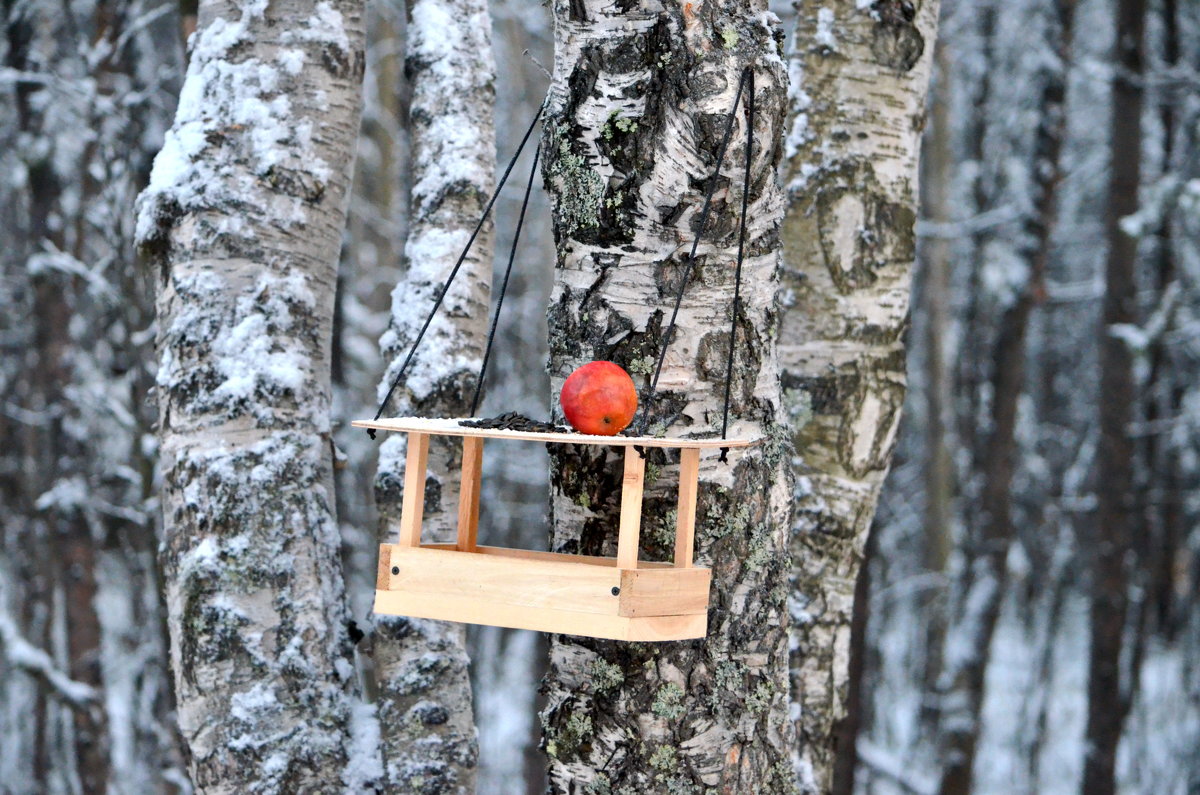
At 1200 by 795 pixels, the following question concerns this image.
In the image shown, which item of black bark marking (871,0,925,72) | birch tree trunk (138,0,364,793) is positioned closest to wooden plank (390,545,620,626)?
birch tree trunk (138,0,364,793)

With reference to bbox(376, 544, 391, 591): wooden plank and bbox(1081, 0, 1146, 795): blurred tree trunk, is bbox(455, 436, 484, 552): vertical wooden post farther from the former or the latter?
bbox(1081, 0, 1146, 795): blurred tree trunk

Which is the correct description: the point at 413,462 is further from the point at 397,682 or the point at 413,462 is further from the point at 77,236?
the point at 77,236

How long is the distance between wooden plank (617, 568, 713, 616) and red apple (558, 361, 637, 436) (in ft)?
0.65

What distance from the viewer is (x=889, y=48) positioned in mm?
2750

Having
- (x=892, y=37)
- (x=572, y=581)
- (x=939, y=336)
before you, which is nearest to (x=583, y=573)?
(x=572, y=581)

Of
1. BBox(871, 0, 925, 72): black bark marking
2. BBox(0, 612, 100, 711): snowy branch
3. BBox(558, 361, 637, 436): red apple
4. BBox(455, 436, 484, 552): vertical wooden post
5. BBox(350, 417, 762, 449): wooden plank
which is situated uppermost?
BBox(871, 0, 925, 72): black bark marking

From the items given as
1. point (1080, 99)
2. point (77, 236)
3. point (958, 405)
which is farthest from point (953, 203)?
point (77, 236)

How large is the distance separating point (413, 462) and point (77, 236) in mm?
4359

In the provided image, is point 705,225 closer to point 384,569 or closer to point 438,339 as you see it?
point 384,569

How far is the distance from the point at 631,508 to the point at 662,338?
275 mm

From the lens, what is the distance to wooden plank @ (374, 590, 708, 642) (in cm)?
146

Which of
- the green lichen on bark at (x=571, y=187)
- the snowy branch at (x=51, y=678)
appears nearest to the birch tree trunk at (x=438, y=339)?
the green lichen on bark at (x=571, y=187)

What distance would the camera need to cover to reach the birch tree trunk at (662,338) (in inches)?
62.9

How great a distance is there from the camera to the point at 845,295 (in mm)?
2715
